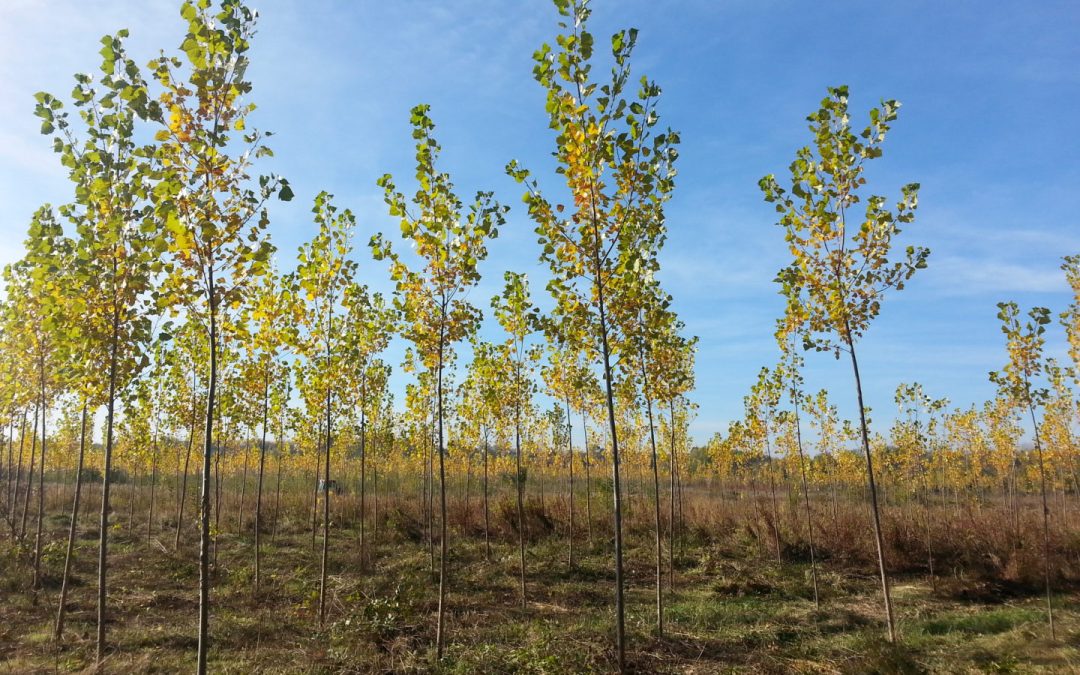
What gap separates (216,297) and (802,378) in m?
12.2

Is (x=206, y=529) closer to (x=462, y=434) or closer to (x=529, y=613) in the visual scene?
(x=529, y=613)

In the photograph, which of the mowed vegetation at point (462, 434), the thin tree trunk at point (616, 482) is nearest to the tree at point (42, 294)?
the mowed vegetation at point (462, 434)

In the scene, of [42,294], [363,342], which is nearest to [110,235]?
[42,294]

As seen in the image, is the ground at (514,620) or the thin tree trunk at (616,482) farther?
the ground at (514,620)

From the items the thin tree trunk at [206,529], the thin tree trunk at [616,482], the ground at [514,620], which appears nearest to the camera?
the thin tree trunk at [206,529]

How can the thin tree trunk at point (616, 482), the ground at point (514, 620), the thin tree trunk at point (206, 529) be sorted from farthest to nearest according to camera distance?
the ground at point (514, 620) → the thin tree trunk at point (616, 482) → the thin tree trunk at point (206, 529)

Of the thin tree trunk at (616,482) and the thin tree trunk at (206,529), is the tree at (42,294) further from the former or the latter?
the thin tree trunk at (616,482)

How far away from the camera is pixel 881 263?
751 cm

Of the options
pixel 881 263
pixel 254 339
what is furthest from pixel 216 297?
pixel 881 263

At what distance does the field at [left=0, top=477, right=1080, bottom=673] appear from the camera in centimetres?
698

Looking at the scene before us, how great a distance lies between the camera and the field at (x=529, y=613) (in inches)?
275

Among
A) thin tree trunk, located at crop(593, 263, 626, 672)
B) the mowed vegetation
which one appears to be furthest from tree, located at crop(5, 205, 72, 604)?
thin tree trunk, located at crop(593, 263, 626, 672)

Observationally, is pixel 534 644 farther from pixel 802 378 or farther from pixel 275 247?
pixel 802 378

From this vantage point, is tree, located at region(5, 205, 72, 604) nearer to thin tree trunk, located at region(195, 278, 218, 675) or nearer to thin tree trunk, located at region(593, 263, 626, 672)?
thin tree trunk, located at region(195, 278, 218, 675)
